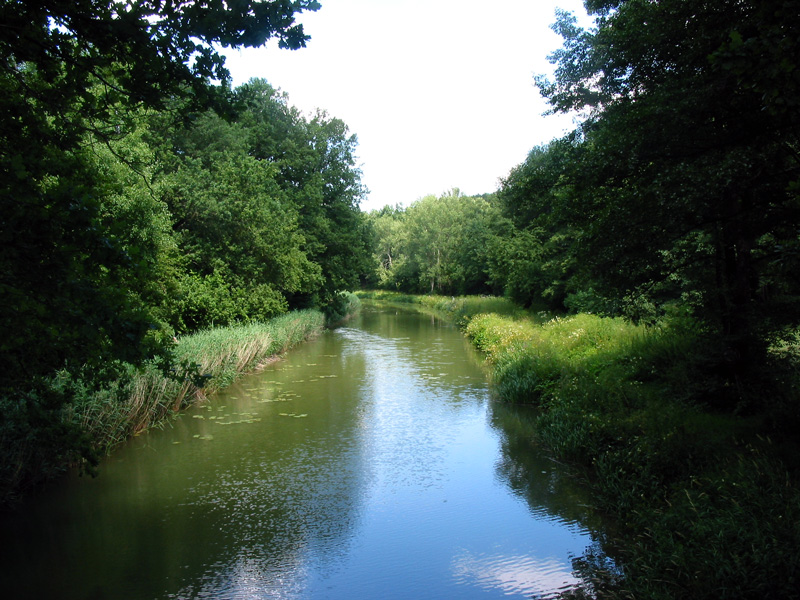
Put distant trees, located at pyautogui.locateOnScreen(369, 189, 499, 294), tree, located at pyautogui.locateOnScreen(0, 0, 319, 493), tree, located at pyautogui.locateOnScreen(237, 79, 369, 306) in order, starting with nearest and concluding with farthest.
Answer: tree, located at pyautogui.locateOnScreen(0, 0, 319, 493) → tree, located at pyautogui.locateOnScreen(237, 79, 369, 306) → distant trees, located at pyautogui.locateOnScreen(369, 189, 499, 294)

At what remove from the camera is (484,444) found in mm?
11047

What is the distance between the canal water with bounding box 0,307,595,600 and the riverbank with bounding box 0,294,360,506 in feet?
1.32

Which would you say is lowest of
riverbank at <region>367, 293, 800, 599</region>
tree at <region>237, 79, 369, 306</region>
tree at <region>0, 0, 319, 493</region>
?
riverbank at <region>367, 293, 800, 599</region>

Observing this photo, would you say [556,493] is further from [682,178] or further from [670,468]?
[682,178]

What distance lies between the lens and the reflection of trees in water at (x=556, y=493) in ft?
20.1

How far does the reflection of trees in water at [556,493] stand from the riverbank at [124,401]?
458cm

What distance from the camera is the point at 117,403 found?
1012 centimetres

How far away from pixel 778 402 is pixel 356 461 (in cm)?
659

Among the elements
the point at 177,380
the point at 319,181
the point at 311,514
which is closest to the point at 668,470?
the point at 311,514


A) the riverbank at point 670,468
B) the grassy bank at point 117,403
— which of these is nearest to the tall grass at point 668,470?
the riverbank at point 670,468

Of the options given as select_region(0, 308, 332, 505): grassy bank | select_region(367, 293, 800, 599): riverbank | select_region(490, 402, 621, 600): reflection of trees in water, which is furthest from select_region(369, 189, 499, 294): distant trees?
select_region(490, 402, 621, 600): reflection of trees in water

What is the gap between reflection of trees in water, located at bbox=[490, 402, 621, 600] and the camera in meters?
6.12

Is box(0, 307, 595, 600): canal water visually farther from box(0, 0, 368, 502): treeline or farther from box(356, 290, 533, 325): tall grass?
box(356, 290, 533, 325): tall grass

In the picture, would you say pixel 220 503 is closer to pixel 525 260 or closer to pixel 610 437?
pixel 610 437
